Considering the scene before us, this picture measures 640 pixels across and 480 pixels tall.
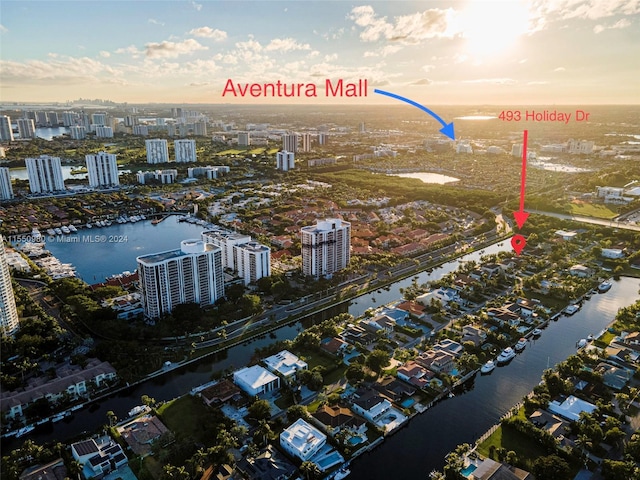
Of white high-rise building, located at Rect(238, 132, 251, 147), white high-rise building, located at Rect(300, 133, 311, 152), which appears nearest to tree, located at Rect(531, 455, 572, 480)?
white high-rise building, located at Rect(300, 133, 311, 152)

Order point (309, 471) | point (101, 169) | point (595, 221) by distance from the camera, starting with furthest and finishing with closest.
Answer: point (101, 169) → point (595, 221) → point (309, 471)

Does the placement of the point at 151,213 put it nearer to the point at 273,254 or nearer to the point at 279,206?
the point at 279,206

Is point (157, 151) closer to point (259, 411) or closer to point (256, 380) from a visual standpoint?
point (256, 380)

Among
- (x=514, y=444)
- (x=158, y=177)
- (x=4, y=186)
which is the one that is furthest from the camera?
(x=158, y=177)

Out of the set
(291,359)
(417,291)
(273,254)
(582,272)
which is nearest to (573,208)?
(582,272)

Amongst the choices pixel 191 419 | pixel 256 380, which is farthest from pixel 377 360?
pixel 191 419

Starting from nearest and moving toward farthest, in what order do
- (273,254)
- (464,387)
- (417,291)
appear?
(464,387)
(417,291)
(273,254)

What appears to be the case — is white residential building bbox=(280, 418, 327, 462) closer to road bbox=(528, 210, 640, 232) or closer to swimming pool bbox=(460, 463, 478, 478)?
swimming pool bbox=(460, 463, 478, 478)
